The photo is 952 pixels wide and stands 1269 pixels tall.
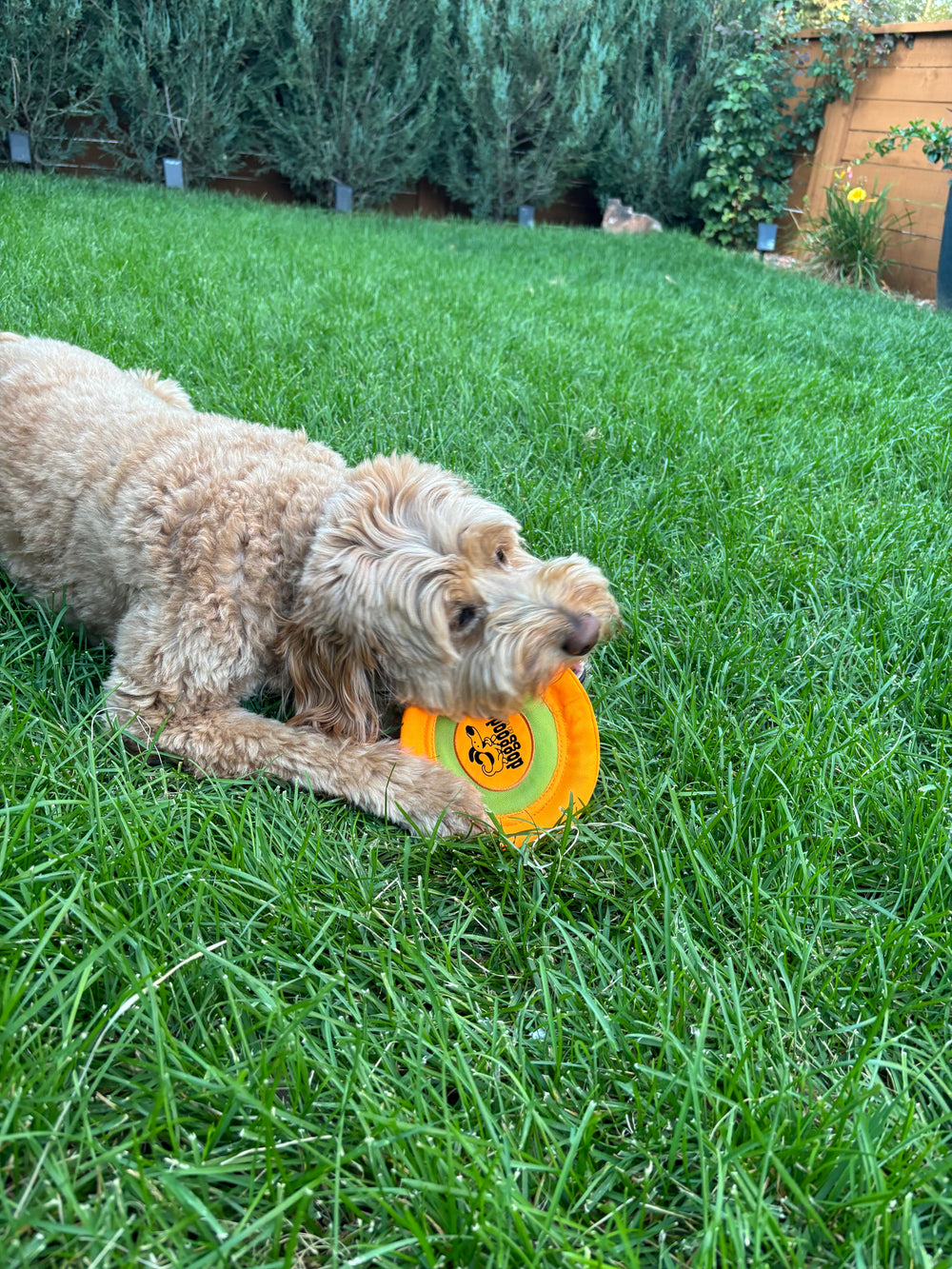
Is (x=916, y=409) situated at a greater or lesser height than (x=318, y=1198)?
greater

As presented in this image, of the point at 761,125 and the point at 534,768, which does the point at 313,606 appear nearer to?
the point at 534,768

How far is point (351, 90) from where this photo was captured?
38.1ft

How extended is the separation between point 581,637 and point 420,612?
42 centimetres

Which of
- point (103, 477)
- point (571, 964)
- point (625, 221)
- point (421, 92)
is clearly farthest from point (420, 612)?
point (625, 221)

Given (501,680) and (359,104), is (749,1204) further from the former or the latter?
(359,104)

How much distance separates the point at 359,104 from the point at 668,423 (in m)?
9.85

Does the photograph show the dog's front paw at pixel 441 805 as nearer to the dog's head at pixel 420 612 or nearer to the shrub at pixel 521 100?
the dog's head at pixel 420 612

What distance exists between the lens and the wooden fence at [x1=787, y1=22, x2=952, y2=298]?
9.45 metres

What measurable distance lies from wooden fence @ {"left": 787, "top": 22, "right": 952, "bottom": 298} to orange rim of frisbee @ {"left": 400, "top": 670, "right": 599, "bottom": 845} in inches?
361

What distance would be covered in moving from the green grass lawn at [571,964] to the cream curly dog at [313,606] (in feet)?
0.44

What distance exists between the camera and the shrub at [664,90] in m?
12.3

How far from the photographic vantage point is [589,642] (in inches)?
92.2

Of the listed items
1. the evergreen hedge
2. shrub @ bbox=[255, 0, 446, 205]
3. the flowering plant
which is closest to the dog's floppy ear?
the flowering plant

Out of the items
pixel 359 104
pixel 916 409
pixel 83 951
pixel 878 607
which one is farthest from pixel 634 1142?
pixel 359 104
